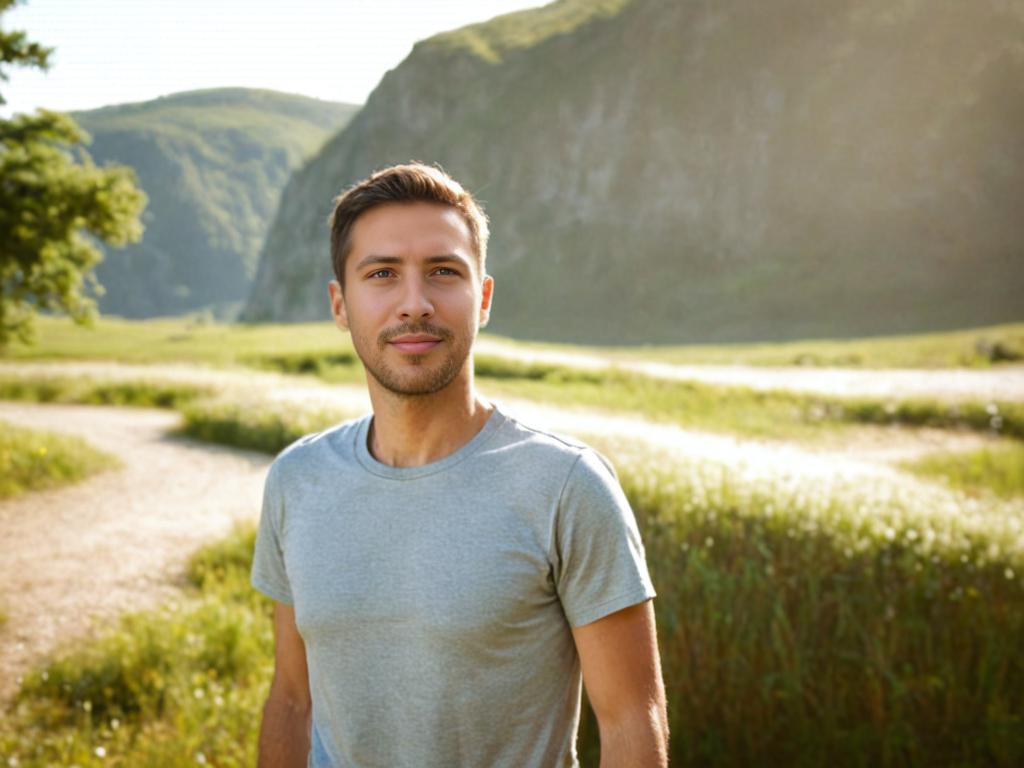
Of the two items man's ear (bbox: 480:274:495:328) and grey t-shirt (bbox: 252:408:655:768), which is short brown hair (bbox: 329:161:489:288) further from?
grey t-shirt (bbox: 252:408:655:768)

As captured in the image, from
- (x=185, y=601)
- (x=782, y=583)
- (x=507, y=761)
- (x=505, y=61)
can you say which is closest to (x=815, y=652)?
(x=782, y=583)

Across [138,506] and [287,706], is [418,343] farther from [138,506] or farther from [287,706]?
[138,506]

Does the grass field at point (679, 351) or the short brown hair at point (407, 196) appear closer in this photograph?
the short brown hair at point (407, 196)

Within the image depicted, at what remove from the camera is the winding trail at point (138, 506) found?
327 inches

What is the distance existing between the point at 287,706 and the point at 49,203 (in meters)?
11.4

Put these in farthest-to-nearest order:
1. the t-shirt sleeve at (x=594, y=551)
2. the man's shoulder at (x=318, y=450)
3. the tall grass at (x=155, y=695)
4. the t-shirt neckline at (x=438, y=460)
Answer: the tall grass at (x=155, y=695), the man's shoulder at (x=318, y=450), the t-shirt neckline at (x=438, y=460), the t-shirt sleeve at (x=594, y=551)

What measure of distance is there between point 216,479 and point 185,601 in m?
6.57

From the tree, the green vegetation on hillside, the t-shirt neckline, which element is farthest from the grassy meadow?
the green vegetation on hillside

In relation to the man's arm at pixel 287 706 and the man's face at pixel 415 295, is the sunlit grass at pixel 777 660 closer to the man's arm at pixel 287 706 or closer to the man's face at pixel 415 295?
the man's arm at pixel 287 706

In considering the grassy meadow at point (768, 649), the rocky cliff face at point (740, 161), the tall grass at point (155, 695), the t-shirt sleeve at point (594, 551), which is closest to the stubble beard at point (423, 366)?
the t-shirt sleeve at point (594, 551)

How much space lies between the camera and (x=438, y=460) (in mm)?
2416

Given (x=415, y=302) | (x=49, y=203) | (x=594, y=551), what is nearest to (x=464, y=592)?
(x=594, y=551)

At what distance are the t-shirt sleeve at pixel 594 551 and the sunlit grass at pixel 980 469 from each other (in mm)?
12377

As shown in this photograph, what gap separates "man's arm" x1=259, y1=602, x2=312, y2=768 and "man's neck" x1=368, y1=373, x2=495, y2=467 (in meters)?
0.71
